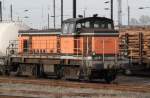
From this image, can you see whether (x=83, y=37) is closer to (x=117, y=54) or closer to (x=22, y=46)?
(x=117, y=54)

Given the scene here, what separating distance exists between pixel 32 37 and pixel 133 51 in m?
7.10

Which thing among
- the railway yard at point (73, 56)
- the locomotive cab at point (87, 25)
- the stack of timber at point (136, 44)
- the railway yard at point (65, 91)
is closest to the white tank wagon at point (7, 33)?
the railway yard at point (73, 56)

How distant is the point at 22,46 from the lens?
86.9ft

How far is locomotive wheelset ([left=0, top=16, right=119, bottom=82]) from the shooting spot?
21.7 metres

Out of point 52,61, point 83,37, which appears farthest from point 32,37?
point 83,37

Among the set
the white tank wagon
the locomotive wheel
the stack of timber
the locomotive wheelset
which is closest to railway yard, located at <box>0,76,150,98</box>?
the locomotive wheelset

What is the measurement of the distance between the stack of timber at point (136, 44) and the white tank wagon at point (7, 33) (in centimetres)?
702

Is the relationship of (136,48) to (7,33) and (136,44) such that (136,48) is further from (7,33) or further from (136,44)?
(7,33)

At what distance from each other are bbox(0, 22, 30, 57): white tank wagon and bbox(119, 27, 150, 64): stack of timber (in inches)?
277

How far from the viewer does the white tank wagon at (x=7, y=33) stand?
2714cm

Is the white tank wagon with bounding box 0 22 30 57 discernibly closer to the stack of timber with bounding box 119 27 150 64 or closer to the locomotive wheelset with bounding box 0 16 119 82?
the locomotive wheelset with bounding box 0 16 119 82

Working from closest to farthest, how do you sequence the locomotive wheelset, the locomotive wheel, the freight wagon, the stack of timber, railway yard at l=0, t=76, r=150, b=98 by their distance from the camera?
railway yard at l=0, t=76, r=150, b=98 → the locomotive wheelset → the locomotive wheel → the freight wagon → the stack of timber

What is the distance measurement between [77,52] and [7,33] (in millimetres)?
6692

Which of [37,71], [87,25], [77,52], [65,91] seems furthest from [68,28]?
[65,91]
